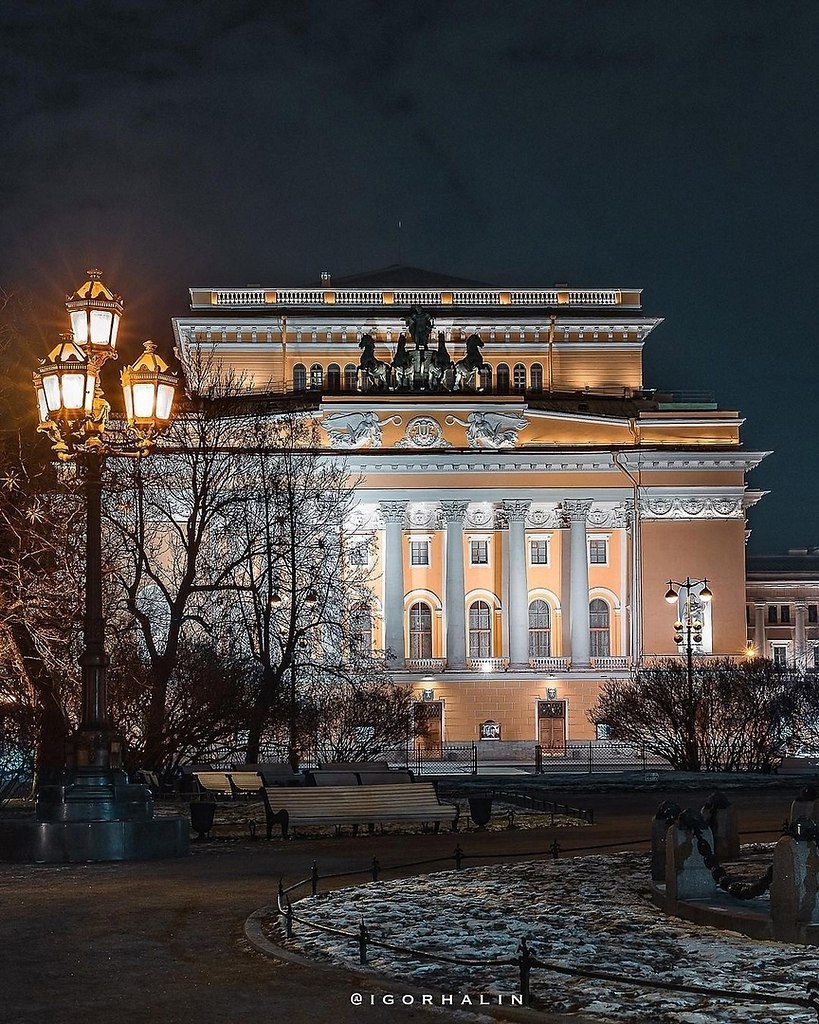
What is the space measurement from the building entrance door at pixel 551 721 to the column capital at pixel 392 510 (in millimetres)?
10636

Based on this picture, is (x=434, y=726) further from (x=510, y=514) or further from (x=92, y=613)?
(x=92, y=613)

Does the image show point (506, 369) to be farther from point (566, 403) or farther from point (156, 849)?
point (156, 849)

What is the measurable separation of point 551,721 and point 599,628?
6.75m

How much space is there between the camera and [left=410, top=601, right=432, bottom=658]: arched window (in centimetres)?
6994

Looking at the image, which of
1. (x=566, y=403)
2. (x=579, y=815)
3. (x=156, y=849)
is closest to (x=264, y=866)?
(x=156, y=849)

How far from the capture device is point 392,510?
67875 mm

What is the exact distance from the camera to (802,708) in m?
50.4

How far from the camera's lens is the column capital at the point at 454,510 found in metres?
67.9

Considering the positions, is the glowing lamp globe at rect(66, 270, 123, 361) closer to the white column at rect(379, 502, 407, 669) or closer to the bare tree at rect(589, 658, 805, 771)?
the bare tree at rect(589, 658, 805, 771)

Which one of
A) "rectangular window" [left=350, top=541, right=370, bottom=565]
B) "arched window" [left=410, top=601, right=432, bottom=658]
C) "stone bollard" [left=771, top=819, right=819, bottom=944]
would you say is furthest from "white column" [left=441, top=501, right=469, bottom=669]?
"stone bollard" [left=771, top=819, right=819, bottom=944]

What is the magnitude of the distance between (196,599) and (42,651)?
16114 mm

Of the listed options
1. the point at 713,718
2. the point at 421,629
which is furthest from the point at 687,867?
the point at 421,629

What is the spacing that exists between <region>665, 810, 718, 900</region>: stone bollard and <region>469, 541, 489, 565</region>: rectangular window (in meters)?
56.9

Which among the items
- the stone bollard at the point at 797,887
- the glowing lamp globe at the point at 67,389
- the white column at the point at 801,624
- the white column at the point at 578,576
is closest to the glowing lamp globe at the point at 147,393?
the glowing lamp globe at the point at 67,389
